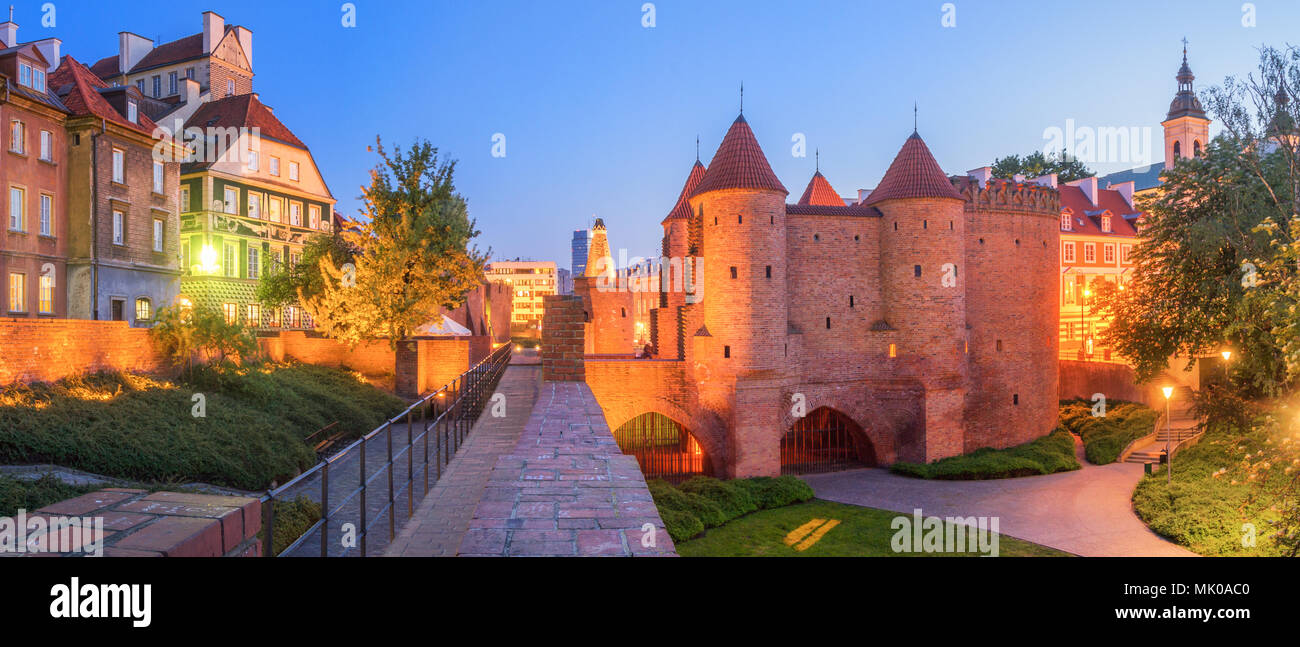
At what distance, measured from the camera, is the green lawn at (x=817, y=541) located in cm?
1914

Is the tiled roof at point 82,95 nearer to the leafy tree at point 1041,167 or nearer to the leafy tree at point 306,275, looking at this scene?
the leafy tree at point 306,275

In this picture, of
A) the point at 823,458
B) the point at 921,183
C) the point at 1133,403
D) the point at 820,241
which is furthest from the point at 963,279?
the point at 1133,403

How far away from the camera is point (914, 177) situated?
97.3 feet

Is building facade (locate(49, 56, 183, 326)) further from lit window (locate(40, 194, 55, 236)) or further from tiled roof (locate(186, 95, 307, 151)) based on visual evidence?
tiled roof (locate(186, 95, 307, 151))

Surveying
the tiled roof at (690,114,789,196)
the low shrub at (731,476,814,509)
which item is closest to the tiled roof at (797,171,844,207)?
the tiled roof at (690,114,789,196)

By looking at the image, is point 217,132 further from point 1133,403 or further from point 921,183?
point 1133,403

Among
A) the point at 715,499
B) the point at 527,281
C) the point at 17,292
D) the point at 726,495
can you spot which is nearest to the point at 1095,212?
the point at 726,495

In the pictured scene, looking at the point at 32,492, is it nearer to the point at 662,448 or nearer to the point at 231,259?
the point at 662,448

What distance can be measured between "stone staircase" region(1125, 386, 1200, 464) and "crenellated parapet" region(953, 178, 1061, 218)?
11.2 m

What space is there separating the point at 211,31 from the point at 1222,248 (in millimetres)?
45478

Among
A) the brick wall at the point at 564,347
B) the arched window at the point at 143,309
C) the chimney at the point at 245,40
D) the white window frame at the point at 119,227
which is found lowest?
the brick wall at the point at 564,347

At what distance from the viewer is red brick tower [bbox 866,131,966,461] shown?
29312mm

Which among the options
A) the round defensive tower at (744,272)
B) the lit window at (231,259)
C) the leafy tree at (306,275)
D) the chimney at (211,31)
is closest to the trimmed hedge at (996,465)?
the round defensive tower at (744,272)

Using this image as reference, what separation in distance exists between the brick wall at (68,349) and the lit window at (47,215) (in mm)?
9441
